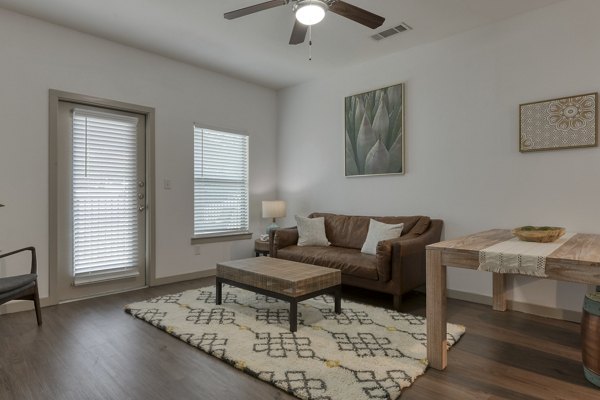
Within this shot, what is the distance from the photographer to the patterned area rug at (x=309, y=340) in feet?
6.46

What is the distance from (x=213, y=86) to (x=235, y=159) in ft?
3.48

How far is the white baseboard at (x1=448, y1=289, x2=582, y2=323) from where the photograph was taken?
2.99 meters

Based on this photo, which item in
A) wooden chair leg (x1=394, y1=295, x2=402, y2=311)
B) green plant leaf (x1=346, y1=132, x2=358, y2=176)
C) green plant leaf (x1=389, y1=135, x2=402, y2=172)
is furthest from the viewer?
green plant leaf (x1=346, y1=132, x2=358, y2=176)

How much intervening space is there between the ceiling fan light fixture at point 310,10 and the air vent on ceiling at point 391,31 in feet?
4.66

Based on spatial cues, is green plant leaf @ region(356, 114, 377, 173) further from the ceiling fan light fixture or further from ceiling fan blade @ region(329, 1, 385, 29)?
the ceiling fan light fixture

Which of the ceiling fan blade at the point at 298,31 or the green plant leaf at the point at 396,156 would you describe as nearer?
the ceiling fan blade at the point at 298,31

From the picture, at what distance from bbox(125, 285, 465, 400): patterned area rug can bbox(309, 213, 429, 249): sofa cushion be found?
3.14 feet

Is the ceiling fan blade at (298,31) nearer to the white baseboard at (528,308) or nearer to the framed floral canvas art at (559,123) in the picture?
the framed floral canvas art at (559,123)

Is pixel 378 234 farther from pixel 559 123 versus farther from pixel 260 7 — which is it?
pixel 260 7

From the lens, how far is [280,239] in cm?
436

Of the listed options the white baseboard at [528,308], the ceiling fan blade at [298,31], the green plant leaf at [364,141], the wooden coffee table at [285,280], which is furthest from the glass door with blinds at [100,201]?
the white baseboard at [528,308]

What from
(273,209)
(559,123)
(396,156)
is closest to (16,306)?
(273,209)

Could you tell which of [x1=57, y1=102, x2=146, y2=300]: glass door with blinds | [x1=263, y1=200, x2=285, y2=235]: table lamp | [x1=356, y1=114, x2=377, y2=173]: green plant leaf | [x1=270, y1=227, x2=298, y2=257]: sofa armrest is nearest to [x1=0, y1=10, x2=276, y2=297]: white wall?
[x1=57, y1=102, x2=146, y2=300]: glass door with blinds

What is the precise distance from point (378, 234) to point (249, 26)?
2.56 m
